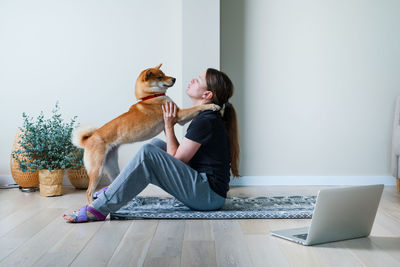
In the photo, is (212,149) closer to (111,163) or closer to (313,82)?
(111,163)

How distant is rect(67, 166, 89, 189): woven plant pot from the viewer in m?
3.21

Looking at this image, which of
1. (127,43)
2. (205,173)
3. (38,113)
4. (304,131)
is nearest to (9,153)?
(38,113)

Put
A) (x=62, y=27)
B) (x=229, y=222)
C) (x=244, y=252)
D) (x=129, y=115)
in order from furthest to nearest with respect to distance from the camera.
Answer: (x=62, y=27) < (x=129, y=115) < (x=229, y=222) < (x=244, y=252)

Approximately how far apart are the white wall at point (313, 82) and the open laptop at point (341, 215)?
1.71 meters

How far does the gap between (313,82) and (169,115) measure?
5.46ft

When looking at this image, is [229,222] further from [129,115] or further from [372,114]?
[372,114]

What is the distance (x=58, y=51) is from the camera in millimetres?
3383

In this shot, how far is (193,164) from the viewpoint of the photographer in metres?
2.19

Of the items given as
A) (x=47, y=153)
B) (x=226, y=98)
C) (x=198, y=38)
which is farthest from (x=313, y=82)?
(x=47, y=153)

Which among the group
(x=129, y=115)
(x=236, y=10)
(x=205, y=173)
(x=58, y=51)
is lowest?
(x=205, y=173)

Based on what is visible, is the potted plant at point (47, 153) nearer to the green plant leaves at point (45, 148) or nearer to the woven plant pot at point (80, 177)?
the green plant leaves at point (45, 148)

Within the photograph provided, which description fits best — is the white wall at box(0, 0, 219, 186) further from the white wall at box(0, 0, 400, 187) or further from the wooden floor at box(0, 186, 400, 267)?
the wooden floor at box(0, 186, 400, 267)

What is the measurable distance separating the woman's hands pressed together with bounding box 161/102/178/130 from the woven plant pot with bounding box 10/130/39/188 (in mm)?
1346

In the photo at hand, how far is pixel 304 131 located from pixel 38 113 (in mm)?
2220
